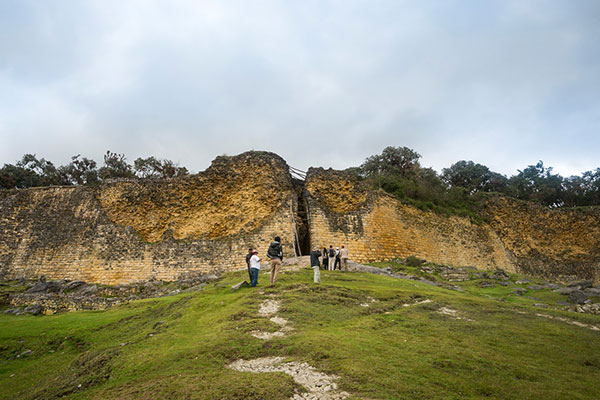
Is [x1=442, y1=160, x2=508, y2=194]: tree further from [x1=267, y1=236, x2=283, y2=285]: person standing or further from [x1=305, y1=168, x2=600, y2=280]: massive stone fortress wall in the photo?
[x1=267, y1=236, x2=283, y2=285]: person standing

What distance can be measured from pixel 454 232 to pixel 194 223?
1815 cm

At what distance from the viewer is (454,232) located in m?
25.6

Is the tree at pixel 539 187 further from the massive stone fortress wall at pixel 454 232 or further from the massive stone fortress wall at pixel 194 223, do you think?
the massive stone fortress wall at pixel 194 223

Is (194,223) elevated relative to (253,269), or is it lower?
elevated

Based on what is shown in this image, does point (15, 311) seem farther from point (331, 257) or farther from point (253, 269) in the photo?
point (331, 257)

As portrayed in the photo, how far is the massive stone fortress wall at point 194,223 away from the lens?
1891cm

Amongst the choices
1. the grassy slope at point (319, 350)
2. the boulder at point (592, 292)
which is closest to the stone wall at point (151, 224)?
the grassy slope at point (319, 350)

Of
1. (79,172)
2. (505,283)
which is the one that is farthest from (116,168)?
(505,283)

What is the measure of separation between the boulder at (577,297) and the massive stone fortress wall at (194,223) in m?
10.2

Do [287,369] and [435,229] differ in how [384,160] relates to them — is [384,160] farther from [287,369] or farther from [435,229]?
[287,369]

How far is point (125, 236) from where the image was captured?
1969cm

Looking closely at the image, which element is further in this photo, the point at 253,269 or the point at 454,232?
the point at 454,232

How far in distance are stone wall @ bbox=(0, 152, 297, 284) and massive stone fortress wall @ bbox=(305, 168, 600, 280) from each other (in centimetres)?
236

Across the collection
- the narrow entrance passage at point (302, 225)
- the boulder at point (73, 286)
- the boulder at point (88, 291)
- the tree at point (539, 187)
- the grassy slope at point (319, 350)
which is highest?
the tree at point (539, 187)
